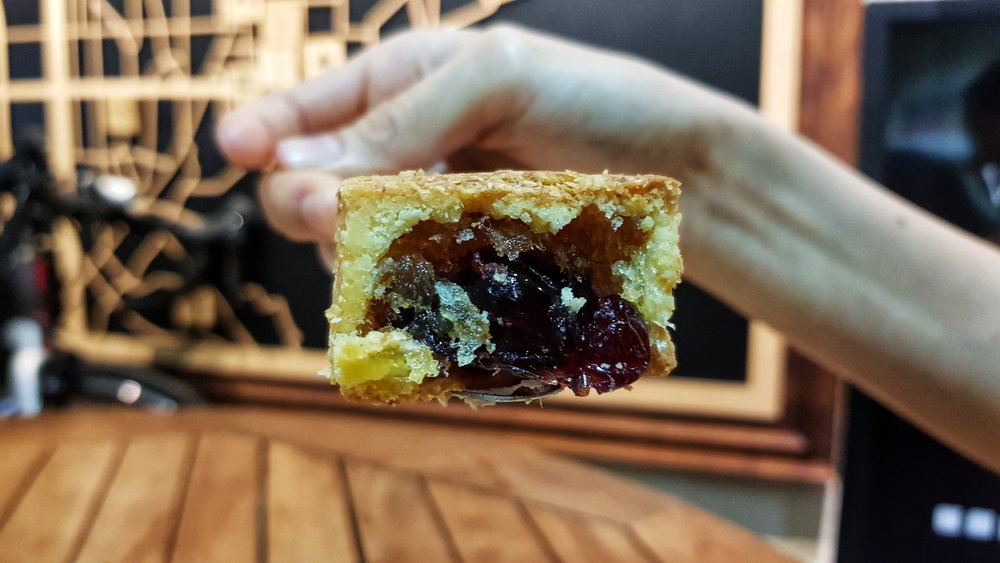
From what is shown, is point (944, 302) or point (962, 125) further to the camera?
point (962, 125)

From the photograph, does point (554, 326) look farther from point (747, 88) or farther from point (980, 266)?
point (747, 88)

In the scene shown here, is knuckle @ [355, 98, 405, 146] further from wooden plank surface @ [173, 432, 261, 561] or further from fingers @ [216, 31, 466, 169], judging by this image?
wooden plank surface @ [173, 432, 261, 561]

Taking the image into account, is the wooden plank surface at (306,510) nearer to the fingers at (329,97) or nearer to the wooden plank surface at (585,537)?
the wooden plank surface at (585,537)

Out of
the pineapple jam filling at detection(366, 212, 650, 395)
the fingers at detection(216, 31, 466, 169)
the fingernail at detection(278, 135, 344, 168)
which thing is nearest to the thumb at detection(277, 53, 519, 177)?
the fingernail at detection(278, 135, 344, 168)

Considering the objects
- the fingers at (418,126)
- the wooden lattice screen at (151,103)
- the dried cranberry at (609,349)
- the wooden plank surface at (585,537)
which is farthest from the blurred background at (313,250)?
the dried cranberry at (609,349)

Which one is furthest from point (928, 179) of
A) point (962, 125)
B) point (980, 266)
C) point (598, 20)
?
point (598, 20)

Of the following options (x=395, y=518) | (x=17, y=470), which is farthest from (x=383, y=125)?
(x=17, y=470)
